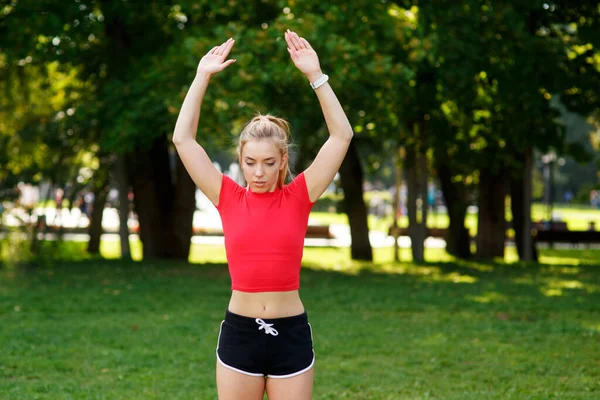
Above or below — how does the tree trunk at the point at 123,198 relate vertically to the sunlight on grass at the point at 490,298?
above

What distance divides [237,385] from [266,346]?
0.21m

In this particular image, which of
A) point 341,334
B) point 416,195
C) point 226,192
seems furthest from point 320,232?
point 226,192

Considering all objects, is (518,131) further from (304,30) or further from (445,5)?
(304,30)

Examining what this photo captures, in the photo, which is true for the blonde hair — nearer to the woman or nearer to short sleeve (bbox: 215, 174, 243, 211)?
the woman

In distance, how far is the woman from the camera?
12.2 feet

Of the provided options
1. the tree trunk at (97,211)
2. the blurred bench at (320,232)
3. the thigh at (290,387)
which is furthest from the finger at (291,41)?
the blurred bench at (320,232)

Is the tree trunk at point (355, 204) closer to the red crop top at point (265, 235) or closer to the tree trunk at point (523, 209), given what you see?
the tree trunk at point (523, 209)

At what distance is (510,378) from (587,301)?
17.5ft

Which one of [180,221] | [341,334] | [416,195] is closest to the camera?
[341,334]

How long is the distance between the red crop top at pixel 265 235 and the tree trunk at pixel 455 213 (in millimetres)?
18053

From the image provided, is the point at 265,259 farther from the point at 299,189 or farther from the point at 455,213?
the point at 455,213

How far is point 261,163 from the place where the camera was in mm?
3748

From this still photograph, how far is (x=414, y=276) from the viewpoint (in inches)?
629

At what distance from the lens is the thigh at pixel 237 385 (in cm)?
375
